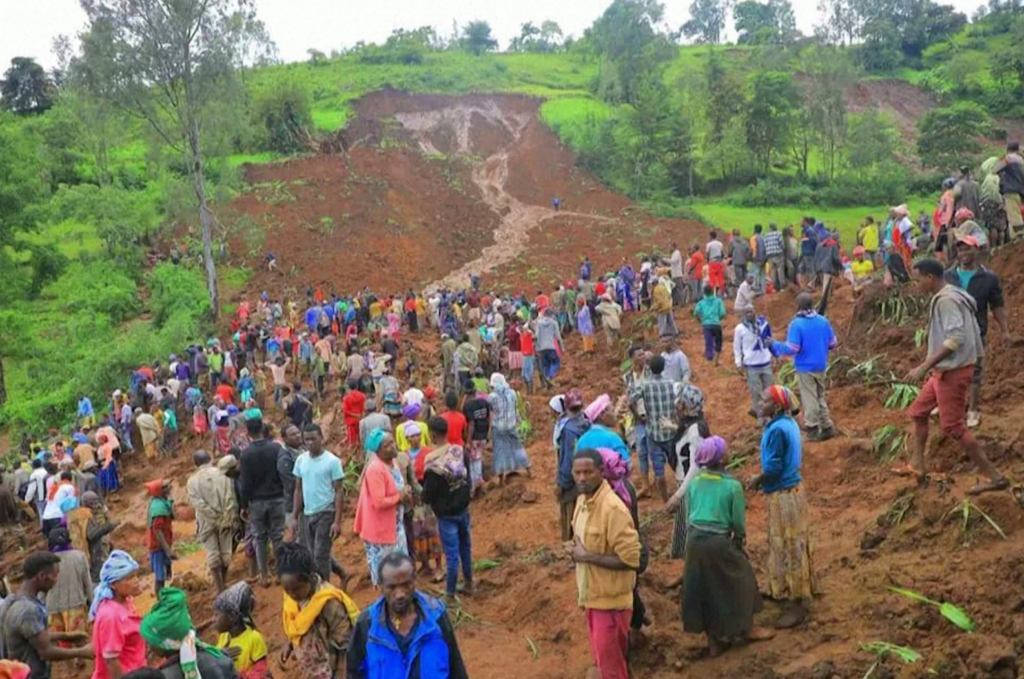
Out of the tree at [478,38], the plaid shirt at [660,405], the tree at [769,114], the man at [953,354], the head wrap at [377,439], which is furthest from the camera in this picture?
the tree at [478,38]

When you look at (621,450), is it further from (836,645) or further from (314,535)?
(314,535)

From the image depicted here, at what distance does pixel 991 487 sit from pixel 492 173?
139 ft

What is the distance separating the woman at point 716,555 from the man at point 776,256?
1241 cm

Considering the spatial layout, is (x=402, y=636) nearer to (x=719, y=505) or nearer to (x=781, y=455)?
(x=719, y=505)

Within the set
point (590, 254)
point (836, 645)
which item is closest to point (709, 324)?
point (836, 645)

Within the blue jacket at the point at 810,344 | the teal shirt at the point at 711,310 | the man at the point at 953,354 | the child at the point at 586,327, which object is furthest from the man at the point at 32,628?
the child at the point at 586,327

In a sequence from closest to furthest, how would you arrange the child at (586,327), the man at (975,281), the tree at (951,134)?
the man at (975,281) → the child at (586,327) → the tree at (951,134)

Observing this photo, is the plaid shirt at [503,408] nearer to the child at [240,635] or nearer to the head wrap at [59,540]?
the head wrap at [59,540]

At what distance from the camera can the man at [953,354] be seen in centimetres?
564

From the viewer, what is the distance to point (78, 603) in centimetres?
692

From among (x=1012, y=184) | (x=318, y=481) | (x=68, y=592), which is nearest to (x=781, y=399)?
(x=318, y=481)

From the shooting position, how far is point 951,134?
4025 cm

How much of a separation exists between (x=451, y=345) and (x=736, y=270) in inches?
267

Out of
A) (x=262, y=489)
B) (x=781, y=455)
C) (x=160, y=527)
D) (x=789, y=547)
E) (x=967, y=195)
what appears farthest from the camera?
(x=967, y=195)
